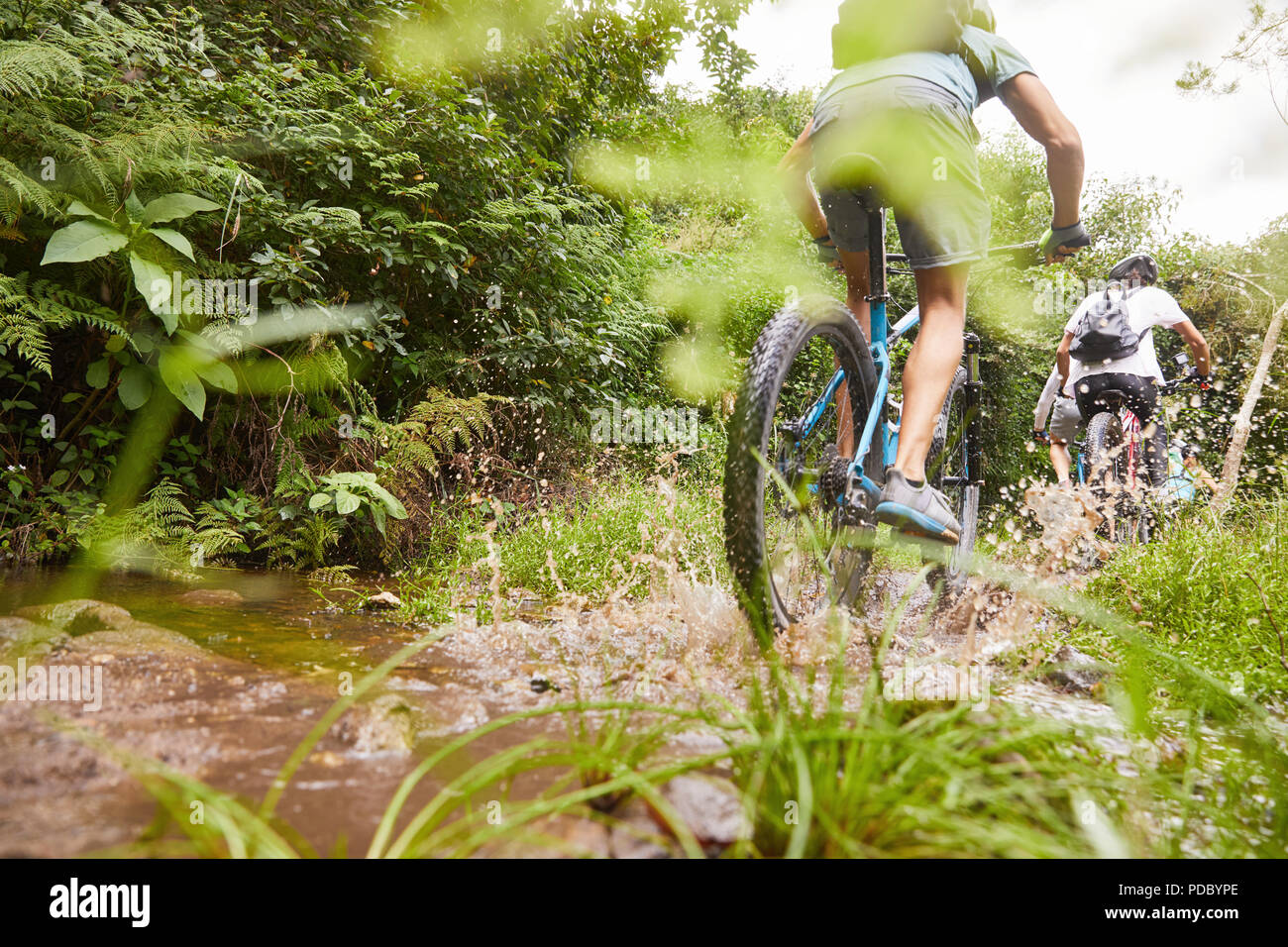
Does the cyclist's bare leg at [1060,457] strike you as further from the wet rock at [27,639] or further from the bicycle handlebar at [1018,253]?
the wet rock at [27,639]

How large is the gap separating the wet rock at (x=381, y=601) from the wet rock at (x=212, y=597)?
16.2 inches

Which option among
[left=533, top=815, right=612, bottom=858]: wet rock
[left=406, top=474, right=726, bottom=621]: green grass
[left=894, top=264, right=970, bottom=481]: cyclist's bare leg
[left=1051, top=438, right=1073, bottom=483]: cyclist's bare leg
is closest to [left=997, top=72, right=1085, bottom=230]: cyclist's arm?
[left=894, top=264, right=970, bottom=481]: cyclist's bare leg

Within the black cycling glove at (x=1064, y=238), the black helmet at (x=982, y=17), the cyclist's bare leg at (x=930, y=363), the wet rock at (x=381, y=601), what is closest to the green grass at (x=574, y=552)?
the wet rock at (x=381, y=601)

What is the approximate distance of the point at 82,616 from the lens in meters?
1.72

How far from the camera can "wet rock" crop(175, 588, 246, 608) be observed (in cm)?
224

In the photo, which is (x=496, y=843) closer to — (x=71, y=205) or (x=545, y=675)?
(x=545, y=675)

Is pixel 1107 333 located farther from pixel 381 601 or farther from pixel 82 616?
pixel 82 616

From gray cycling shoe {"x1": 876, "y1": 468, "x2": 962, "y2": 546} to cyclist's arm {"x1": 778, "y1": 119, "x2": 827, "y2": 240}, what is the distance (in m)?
1.06

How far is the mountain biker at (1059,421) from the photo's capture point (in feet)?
16.8

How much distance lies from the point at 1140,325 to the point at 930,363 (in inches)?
159

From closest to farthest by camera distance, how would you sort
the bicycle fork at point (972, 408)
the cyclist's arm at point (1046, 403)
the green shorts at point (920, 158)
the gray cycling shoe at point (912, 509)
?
the gray cycling shoe at point (912, 509)
the green shorts at point (920, 158)
the bicycle fork at point (972, 408)
the cyclist's arm at point (1046, 403)

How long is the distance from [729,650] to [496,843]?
1.05 metres

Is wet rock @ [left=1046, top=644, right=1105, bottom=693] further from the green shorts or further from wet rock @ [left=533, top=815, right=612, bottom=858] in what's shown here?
wet rock @ [left=533, top=815, right=612, bottom=858]
